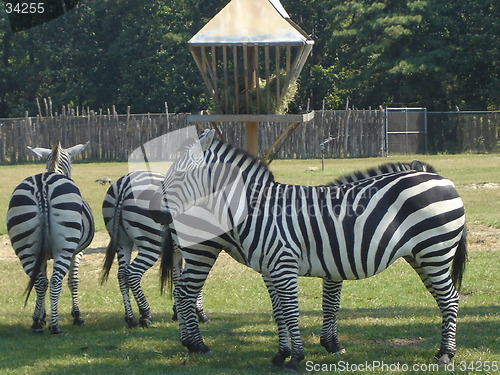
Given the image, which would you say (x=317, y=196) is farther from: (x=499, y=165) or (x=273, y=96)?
(x=499, y=165)

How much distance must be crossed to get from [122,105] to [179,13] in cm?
744

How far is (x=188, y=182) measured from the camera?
627 cm

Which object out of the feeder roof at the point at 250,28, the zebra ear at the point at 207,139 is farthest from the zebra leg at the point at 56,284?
the feeder roof at the point at 250,28

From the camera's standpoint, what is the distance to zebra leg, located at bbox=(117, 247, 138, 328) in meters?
7.81

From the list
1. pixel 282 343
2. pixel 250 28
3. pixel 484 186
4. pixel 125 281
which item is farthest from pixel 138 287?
pixel 484 186

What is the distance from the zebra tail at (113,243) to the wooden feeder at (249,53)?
263 centimetres

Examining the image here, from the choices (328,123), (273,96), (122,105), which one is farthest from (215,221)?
(122,105)

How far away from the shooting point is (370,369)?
586cm

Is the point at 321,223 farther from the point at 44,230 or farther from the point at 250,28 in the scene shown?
the point at 250,28

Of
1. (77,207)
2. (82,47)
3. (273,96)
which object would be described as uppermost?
(82,47)

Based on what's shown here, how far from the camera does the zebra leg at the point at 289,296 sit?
583cm

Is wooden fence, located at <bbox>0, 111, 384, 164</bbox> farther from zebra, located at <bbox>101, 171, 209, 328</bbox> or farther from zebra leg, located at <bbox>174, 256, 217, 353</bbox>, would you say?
zebra leg, located at <bbox>174, 256, 217, 353</bbox>

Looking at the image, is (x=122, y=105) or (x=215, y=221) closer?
(x=215, y=221)

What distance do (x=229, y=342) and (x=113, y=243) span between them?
1.86 metres
